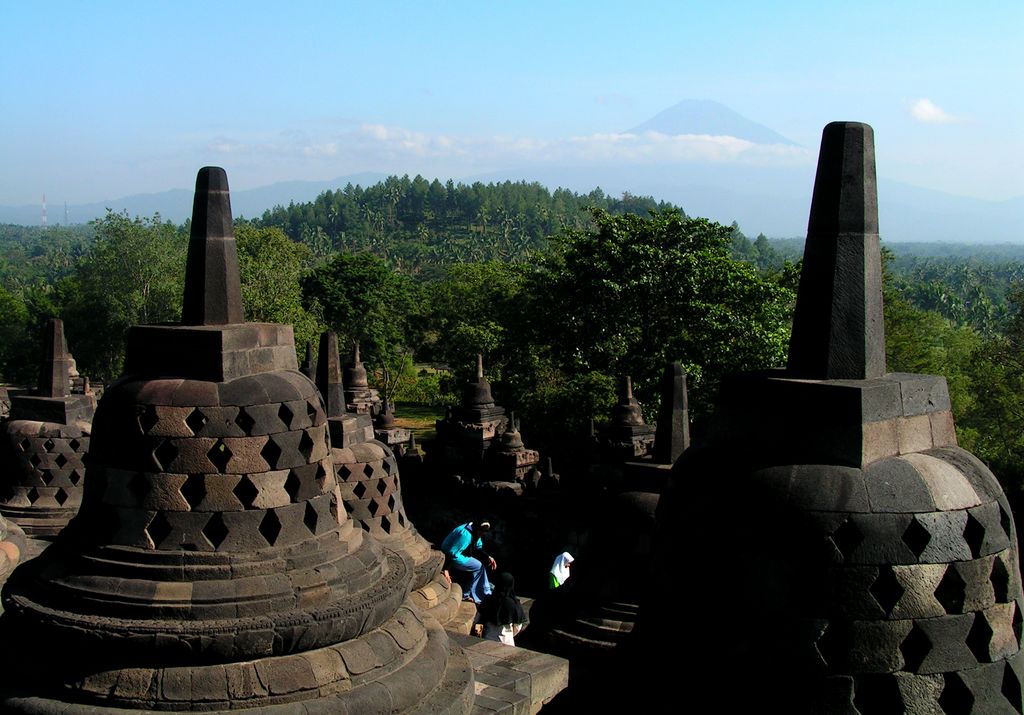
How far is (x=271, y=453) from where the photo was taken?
5.30 meters

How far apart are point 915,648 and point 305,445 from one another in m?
3.60

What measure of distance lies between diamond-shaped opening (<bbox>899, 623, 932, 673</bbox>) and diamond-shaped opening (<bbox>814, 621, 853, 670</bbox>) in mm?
189

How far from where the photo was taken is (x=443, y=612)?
9.28m

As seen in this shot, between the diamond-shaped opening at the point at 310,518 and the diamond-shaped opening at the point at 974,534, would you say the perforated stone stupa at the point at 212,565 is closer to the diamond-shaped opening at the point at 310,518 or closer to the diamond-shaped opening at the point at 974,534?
the diamond-shaped opening at the point at 310,518

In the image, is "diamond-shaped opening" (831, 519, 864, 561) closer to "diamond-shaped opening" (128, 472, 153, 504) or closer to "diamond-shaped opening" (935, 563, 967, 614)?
"diamond-shaped opening" (935, 563, 967, 614)

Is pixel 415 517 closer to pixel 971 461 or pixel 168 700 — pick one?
pixel 168 700

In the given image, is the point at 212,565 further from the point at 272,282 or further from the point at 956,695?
the point at 272,282

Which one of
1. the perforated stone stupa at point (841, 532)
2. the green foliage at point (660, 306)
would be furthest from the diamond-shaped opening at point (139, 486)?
the green foliage at point (660, 306)

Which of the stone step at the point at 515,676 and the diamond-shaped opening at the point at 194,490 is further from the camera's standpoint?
the stone step at the point at 515,676

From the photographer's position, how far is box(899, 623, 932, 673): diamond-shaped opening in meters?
3.09

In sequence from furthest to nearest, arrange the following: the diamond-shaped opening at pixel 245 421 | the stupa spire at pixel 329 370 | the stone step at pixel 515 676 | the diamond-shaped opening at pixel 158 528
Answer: the stupa spire at pixel 329 370
the stone step at pixel 515 676
the diamond-shaped opening at pixel 245 421
the diamond-shaped opening at pixel 158 528

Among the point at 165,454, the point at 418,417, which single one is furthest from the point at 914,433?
the point at 418,417

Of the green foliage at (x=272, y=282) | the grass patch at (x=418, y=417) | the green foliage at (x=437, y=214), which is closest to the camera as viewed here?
the green foliage at (x=272, y=282)

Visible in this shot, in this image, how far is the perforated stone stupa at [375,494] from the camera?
878cm
